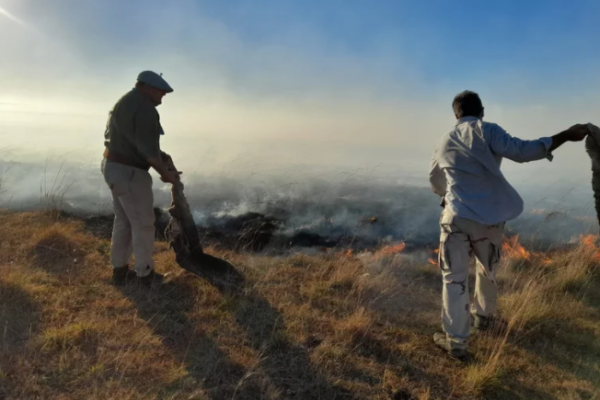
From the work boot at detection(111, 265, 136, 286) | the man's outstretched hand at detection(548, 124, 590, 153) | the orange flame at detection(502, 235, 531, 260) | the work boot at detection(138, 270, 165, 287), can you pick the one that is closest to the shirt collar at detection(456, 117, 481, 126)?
the man's outstretched hand at detection(548, 124, 590, 153)

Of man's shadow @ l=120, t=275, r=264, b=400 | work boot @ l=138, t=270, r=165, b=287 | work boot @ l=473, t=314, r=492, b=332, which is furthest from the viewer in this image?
work boot @ l=138, t=270, r=165, b=287

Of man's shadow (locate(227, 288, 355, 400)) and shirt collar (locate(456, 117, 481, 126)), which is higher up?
shirt collar (locate(456, 117, 481, 126))

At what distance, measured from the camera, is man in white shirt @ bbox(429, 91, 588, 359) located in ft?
10.1

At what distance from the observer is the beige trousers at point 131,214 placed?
4.11 meters

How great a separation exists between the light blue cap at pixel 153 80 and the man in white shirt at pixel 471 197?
2919 millimetres

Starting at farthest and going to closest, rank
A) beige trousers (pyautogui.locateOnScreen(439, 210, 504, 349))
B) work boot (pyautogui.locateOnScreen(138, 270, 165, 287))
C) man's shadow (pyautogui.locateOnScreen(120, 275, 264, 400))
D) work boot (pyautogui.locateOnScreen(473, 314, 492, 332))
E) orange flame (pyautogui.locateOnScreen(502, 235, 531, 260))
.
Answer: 1. orange flame (pyautogui.locateOnScreen(502, 235, 531, 260))
2. work boot (pyautogui.locateOnScreen(138, 270, 165, 287))
3. work boot (pyautogui.locateOnScreen(473, 314, 492, 332))
4. beige trousers (pyautogui.locateOnScreen(439, 210, 504, 349))
5. man's shadow (pyautogui.locateOnScreen(120, 275, 264, 400))

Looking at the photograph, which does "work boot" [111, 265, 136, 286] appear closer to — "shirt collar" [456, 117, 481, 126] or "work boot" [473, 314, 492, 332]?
"work boot" [473, 314, 492, 332]

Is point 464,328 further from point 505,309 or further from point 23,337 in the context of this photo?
point 23,337

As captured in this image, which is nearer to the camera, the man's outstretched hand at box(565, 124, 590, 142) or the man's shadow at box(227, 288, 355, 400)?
the man's shadow at box(227, 288, 355, 400)

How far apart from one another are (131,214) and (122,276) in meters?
0.79

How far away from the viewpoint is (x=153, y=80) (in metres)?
4.04

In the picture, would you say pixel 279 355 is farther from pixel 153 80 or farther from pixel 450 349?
pixel 153 80

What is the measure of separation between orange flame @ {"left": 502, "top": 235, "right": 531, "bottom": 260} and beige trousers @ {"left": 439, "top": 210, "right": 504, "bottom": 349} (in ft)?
11.0

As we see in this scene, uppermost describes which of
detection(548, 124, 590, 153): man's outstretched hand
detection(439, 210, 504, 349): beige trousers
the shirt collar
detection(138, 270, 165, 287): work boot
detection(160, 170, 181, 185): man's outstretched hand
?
the shirt collar
